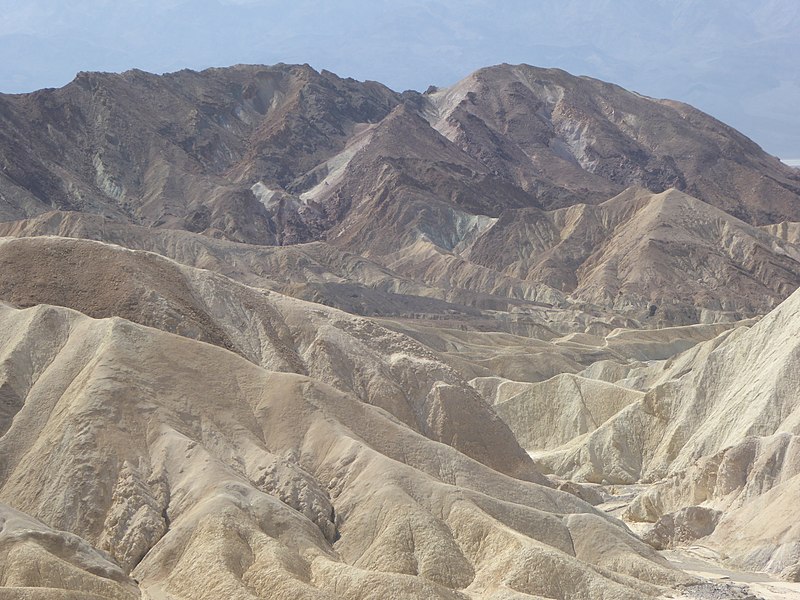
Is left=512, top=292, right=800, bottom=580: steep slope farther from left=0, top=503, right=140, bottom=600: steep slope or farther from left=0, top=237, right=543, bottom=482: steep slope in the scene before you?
left=0, top=503, right=140, bottom=600: steep slope

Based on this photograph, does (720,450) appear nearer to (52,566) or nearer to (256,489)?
(256,489)

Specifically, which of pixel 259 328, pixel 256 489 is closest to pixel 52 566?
pixel 256 489

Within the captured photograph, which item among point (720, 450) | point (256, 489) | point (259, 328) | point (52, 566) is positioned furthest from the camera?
point (720, 450)

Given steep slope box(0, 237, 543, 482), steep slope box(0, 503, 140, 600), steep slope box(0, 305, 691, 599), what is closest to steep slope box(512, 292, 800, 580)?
steep slope box(0, 237, 543, 482)

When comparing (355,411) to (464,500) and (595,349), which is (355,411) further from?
(595,349)

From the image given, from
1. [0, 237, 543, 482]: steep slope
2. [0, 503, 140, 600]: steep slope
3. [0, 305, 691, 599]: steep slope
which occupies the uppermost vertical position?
[0, 237, 543, 482]: steep slope

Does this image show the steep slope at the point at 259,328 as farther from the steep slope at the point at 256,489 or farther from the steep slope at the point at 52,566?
the steep slope at the point at 52,566

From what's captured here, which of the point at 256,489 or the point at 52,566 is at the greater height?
the point at 256,489

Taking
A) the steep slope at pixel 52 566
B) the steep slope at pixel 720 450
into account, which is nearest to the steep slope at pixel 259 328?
the steep slope at pixel 720 450
